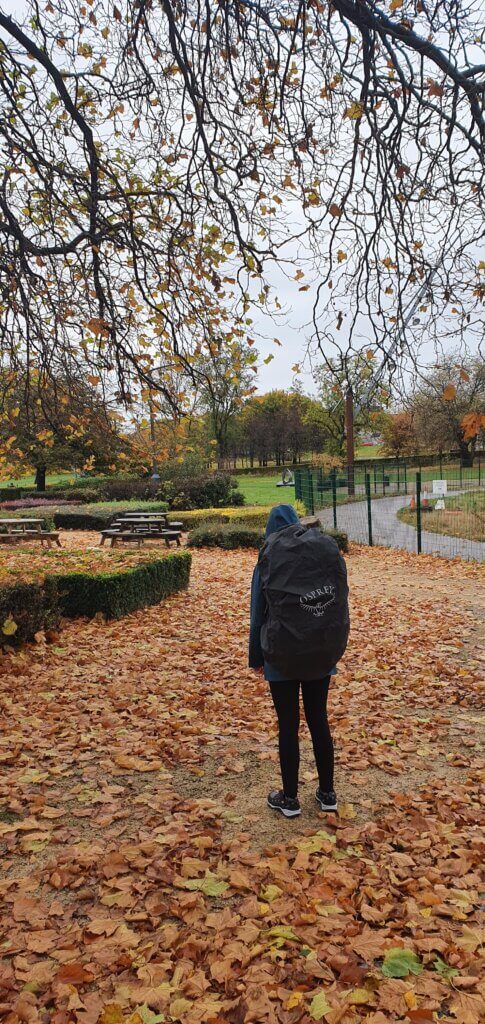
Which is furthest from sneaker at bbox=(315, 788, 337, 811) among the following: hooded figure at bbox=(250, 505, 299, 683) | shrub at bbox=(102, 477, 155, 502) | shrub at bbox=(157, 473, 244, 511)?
shrub at bbox=(102, 477, 155, 502)

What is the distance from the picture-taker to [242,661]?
685 centimetres

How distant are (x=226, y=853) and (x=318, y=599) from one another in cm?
136

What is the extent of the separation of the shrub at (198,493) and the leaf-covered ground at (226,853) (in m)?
20.4

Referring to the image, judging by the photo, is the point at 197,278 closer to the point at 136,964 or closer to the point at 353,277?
the point at 353,277

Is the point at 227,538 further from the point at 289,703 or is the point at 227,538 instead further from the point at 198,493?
the point at 289,703

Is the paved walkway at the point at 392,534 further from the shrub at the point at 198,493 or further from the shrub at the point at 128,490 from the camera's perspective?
the shrub at the point at 128,490

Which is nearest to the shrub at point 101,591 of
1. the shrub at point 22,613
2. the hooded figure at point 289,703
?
the shrub at point 22,613

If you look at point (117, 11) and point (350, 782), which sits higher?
point (117, 11)

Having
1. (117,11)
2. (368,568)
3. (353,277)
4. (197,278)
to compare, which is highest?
(117,11)

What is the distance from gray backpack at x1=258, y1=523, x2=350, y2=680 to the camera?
122 inches

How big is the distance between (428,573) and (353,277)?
9.47 m

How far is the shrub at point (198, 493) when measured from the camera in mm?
26797

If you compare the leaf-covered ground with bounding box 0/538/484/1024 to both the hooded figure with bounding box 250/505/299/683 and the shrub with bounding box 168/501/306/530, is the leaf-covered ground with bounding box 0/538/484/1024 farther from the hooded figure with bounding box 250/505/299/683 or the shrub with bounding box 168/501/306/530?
the shrub with bounding box 168/501/306/530

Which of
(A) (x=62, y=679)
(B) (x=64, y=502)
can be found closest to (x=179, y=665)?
(A) (x=62, y=679)
